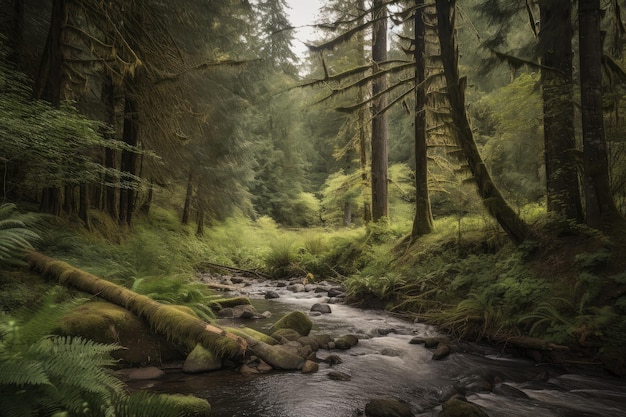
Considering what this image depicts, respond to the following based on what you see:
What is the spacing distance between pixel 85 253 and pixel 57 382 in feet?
17.2

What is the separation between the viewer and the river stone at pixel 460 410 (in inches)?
142

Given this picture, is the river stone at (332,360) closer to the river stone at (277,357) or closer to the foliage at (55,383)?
the river stone at (277,357)

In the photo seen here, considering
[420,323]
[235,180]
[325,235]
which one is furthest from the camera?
[235,180]

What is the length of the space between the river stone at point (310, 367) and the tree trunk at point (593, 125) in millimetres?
5367

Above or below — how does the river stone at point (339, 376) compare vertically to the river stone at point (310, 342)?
below

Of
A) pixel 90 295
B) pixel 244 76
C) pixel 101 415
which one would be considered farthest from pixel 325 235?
pixel 101 415

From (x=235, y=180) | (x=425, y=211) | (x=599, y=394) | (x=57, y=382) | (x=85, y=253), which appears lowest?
(x=599, y=394)

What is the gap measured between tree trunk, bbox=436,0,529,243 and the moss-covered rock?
637 centimetres

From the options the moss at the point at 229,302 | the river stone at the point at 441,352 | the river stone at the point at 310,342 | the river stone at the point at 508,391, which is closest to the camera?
the river stone at the point at 508,391

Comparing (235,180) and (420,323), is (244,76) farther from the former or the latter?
(420,323)

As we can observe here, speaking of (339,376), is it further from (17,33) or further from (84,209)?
(17,33)

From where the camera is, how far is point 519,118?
33.2 feet

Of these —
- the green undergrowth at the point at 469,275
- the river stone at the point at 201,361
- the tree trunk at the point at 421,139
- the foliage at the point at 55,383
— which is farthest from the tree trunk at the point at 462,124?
the foliage at the point at 55,383

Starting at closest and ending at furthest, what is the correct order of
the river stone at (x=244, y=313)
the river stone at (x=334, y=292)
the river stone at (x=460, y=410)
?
the river stone at (x=460, y=410), the river stone at (x=244, y=313), the river stone at (x=334, y=292)
